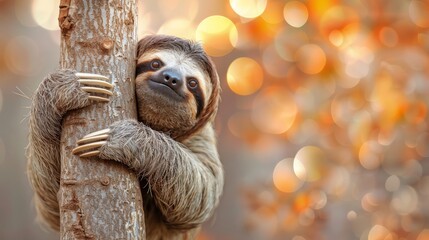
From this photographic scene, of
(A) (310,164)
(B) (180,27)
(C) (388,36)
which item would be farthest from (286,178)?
(B) (180,27)

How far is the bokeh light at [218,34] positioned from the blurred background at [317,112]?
0.02m

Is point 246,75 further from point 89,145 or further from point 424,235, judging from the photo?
point 89,145

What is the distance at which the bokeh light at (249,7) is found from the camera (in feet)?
35.9

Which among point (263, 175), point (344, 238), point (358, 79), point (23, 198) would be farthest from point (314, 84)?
point (23, 198)

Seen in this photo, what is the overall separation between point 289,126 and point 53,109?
701cm

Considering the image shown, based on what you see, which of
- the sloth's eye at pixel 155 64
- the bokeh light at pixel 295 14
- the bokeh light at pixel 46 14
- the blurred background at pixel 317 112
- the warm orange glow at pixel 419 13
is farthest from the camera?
the bokeh light at pixel 46 14

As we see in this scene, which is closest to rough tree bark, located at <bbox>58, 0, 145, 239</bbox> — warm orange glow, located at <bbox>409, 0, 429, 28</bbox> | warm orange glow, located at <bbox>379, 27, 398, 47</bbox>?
warm orange glow, located at <bbox>379, 27, 398, 47</bbox>

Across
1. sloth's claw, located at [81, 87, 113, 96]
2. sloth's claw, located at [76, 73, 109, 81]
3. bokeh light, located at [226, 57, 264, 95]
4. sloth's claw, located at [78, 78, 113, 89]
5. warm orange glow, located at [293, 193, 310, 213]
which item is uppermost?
bokeh light, located at [226, 57, 264, 95]

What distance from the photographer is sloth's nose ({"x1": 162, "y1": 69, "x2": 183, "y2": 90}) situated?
15.7 feet

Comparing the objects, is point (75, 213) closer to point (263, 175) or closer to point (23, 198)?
point (263, 175)

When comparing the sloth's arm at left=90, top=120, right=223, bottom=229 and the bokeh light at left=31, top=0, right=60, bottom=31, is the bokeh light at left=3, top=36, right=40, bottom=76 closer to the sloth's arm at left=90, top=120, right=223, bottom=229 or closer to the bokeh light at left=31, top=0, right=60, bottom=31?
the bokeh light at left=31, top=0, right=60, bottom=31

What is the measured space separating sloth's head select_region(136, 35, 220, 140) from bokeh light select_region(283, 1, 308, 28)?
5680mm

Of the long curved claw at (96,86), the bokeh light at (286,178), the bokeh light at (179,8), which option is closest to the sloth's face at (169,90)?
the long curved claw at (96,86)

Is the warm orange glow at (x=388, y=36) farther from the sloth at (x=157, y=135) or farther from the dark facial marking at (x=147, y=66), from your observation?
the dark facial marking at (x=147, y=66)
